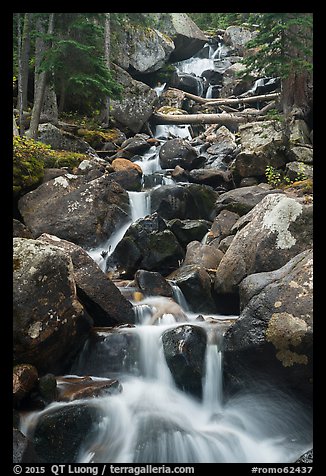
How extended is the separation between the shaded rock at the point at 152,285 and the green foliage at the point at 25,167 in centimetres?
397

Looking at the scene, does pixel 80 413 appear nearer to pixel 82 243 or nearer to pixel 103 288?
pixel 103 288

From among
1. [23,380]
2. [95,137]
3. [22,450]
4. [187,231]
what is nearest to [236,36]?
[95,137]

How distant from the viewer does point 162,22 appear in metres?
25.7

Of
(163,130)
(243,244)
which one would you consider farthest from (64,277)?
(163,130)

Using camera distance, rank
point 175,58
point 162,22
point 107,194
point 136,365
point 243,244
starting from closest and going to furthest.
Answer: point 136,365 → point 243,244 → point 107,194 → point 162,22 → point 175,58

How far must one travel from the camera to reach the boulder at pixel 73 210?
886 centimetres

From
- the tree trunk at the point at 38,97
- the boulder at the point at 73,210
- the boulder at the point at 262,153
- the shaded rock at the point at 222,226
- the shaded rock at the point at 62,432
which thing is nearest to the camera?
the shaded rock at the point at 62,432

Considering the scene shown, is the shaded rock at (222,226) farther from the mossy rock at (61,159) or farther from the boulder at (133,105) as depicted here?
the boulder at (133,105)

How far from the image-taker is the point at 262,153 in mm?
11875

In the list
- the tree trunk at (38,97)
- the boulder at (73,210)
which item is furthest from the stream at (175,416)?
the tree trunk at (38,97)

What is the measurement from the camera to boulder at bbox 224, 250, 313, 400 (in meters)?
4.43

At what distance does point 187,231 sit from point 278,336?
16.8 ft

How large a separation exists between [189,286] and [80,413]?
3.51 metres

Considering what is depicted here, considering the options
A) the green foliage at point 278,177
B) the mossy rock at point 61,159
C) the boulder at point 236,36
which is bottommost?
the green foliage at point 278,177
